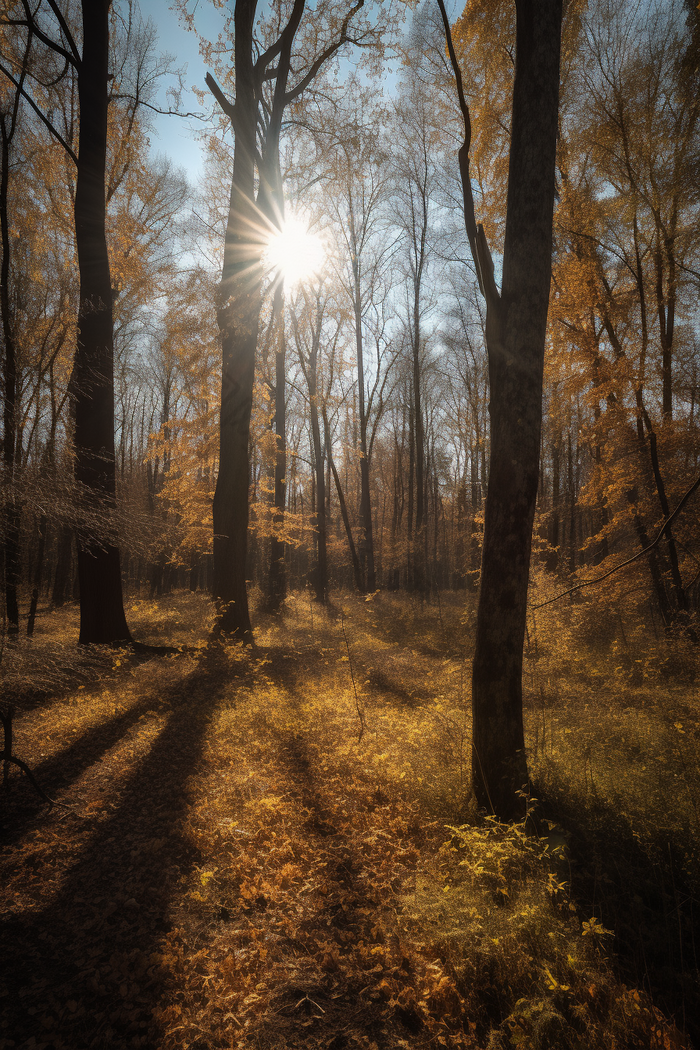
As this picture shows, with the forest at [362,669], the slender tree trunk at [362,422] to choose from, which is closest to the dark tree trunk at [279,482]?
the forest at [362,669]

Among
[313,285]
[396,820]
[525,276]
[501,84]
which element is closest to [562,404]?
[501,84]

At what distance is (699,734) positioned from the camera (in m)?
4.08

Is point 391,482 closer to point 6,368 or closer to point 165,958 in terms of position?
point 6,368

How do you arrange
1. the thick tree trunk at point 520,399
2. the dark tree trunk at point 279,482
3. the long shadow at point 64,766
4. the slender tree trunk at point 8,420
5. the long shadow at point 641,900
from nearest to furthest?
the long shadow at point 641,900 < the long shadow at point 64,766 < the thick tree trunk at point 520,399 < the slender tree trunk at point 8,420 < the dark tree trunk at point 279,482

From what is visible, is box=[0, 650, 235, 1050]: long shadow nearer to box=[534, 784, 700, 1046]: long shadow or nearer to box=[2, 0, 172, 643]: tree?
box=[534, 784, 700, 1046]: long shadow

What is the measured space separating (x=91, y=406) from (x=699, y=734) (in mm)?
9155

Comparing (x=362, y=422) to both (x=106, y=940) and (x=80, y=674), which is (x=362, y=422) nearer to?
(x=80, y=674)

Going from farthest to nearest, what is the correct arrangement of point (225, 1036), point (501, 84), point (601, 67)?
point (601, 67), point (501, 84), point (225, 1036)

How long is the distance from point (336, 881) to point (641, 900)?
6.07 ft

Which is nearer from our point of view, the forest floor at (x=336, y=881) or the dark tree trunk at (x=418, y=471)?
the forest floor at (x=336, y=881)

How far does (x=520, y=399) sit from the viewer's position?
342 centimetres

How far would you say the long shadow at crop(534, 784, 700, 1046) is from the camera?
2125 mm

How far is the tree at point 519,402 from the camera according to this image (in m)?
3.41

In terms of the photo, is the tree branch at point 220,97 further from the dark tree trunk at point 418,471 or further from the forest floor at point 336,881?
the dark tree trunk at point 418,471
